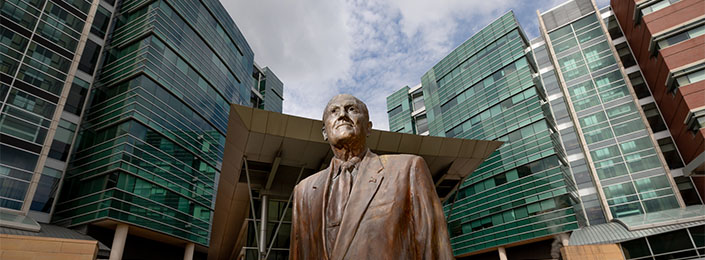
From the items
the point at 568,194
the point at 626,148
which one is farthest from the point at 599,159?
the point at 568,194

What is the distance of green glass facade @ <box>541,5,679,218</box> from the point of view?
28.5 m

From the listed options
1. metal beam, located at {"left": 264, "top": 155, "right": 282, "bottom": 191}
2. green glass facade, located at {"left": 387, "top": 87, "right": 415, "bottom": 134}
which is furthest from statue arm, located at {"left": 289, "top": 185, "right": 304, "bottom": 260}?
green glass facade, located at {"left": 387, "top": 87, "right": 415, "bottom": 134}

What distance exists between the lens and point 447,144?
60.4ft

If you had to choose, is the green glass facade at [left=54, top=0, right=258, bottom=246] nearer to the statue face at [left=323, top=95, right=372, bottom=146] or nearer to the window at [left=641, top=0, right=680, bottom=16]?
the statue face at [left=323, top=95, right=372, bottom=146]

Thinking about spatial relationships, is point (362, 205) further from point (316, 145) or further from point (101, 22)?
point (101, 22)

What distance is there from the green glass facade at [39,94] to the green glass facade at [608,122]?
3936 centimetres

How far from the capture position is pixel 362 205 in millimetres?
2131

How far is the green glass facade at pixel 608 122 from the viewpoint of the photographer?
28.5m

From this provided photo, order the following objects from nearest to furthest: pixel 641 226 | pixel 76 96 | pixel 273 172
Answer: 1. pixel 273 172
2. pixel 641 226
3. pixel 76 96

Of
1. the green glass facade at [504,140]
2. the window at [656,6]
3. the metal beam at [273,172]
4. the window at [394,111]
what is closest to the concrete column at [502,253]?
the green glass facade at [504,140]

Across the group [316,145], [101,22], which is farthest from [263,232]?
[101,22]

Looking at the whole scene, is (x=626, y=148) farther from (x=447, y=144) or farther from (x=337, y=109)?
(x=337, y=109)

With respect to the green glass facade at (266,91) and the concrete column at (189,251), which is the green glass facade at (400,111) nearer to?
the green glass facade at (266,91)

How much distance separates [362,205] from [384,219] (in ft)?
0.51
